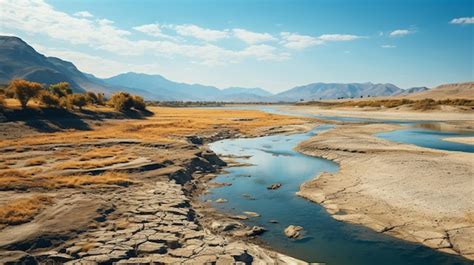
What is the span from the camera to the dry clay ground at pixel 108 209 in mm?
12977

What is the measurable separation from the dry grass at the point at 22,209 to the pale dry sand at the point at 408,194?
49.1 feet

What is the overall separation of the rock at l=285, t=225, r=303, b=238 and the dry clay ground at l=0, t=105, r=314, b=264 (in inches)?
57.4

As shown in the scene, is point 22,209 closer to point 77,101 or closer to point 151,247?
point 151,247

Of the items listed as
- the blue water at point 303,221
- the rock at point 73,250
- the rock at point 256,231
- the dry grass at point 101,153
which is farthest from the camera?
the dry grass at point 101,153

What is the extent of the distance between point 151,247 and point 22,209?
6895 mm

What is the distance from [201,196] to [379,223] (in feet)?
37.6

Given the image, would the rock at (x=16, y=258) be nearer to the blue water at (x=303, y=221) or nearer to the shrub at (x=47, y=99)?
the blue water at (x=303, y=221)

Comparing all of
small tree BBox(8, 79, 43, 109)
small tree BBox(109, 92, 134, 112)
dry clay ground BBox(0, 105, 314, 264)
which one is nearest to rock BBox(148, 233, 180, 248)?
dry clay ground BBox(0, 105, 314, 264)

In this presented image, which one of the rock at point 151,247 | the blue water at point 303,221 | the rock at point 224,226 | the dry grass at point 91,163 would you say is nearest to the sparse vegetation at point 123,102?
the blue water at point 303,221

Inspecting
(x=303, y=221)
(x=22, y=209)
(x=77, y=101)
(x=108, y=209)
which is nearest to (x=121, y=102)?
(x=77, y=101)

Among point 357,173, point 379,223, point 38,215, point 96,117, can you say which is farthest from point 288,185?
point 96,117

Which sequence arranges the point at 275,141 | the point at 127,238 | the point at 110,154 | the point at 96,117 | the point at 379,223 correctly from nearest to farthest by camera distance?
1. the point at 127,238
2. the point at 379,223
3. the point at 110,154
4. the point at 275,141
5. the point at 96,117

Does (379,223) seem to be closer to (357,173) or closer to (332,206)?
(332,206)

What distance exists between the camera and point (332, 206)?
2097 centimetres
